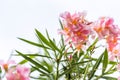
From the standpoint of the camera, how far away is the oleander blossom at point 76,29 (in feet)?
4.33

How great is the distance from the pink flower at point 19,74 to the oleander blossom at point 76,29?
1.26 feet

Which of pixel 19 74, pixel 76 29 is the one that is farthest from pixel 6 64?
pixel 76 29

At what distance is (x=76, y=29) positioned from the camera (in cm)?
132

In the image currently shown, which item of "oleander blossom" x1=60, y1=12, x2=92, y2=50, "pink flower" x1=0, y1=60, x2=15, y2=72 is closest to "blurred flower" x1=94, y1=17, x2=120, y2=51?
"oleander blossom" x1=60, y1=12, x2=92, y2=50

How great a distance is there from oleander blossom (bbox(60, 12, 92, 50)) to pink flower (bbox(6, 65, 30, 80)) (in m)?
0.38

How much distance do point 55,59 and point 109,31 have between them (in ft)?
0.78

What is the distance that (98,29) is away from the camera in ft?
4.48

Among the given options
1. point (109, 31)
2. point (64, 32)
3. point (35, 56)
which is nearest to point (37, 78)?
Result: point (35, 56)

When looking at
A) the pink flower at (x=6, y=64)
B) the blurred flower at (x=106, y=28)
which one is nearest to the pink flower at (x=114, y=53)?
the blurred flower at (x=106, y=28)

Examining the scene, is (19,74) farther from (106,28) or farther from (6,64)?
(106,28)

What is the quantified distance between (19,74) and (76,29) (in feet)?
1.30

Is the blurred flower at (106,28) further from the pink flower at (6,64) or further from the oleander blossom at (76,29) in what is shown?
the pink flower at (6,64)

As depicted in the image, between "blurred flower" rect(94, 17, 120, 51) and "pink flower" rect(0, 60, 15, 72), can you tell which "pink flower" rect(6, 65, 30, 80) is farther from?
"blurred flower" rect(94, 17, 120, 51)

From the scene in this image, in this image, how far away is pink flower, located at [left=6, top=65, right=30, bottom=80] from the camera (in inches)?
→ 38.7
